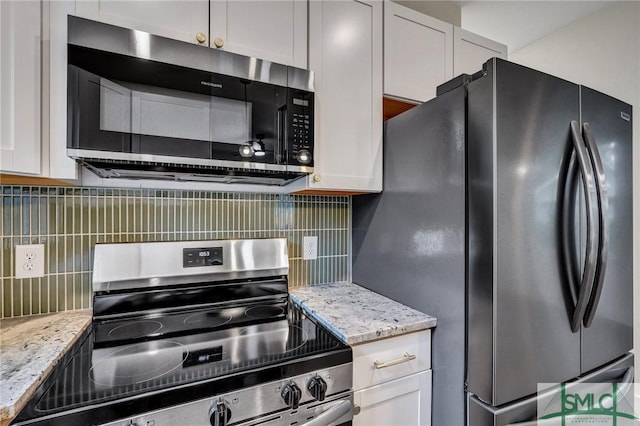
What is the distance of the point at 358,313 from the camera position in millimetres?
1248

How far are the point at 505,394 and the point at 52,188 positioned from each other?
1806 millimetres

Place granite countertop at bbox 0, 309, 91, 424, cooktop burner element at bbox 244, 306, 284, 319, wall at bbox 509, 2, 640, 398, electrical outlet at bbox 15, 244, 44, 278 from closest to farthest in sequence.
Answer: granite countertop at bbox 0, 309, 91, 424, electrical outlet at bbox 15, 244, 44, 278, cooktop burner element at bbox 244, 306, 284, 319, wall at bbox 509, 2, 640, 398

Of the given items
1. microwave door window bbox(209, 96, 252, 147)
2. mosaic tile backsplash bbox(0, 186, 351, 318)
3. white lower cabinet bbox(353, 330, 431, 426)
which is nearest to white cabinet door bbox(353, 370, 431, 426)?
white lower cabinet bbox(353, 330, 431, 426)

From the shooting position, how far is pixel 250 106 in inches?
44.7

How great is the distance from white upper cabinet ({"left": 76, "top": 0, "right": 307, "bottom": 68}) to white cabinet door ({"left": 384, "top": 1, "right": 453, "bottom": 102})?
0.46 meters

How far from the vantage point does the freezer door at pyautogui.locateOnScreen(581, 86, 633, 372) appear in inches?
44.8

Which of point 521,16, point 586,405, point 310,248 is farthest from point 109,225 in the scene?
point 521,16

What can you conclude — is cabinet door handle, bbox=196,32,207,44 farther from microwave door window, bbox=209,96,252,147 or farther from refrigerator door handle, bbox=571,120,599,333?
refrigerator door handle, bbox=571,120,599,333

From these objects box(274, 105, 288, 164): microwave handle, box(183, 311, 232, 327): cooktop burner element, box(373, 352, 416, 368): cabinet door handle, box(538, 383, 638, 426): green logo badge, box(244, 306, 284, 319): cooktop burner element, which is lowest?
box(538, 383, 638, 426): green logo badge

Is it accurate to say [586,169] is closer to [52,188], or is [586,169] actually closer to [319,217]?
[319,217]

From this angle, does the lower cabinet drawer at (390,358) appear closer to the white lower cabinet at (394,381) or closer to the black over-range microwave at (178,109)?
the white lower cabinet at (394,381)

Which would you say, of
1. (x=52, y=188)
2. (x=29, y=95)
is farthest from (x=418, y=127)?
(x=52, y=188)

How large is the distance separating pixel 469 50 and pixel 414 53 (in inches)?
16.7

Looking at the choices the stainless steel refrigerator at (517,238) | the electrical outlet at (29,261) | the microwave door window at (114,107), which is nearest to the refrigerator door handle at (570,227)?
the stainless steel refrigerator at (517,238)
